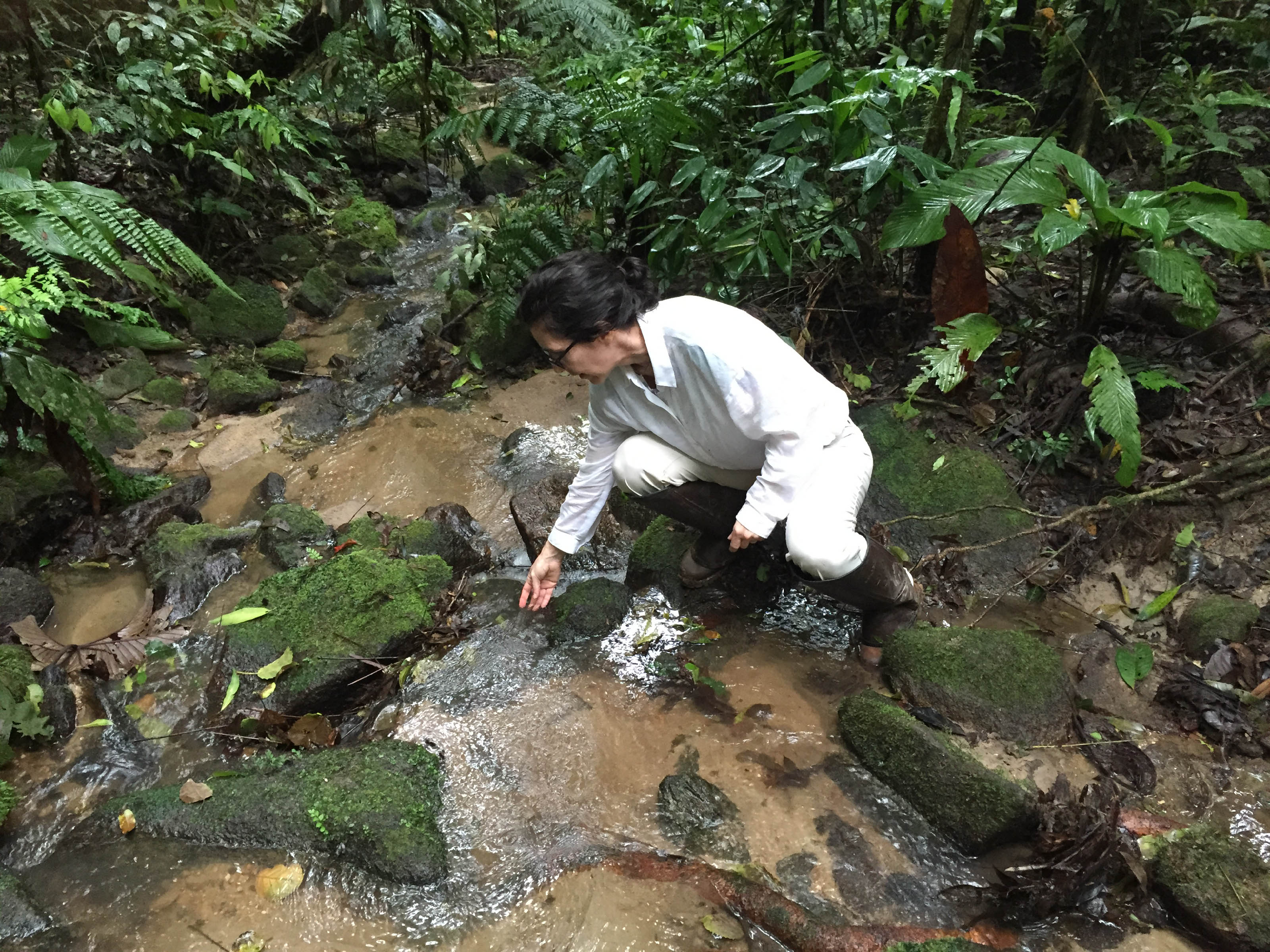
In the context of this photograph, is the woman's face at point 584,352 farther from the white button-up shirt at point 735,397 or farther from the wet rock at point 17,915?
the wet rock at point 17,915

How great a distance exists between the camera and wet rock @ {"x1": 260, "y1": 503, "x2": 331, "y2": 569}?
11.3ft

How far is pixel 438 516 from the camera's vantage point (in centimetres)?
369

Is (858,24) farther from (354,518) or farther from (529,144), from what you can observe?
(354,518)

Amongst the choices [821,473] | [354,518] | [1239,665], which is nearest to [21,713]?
[354,518]

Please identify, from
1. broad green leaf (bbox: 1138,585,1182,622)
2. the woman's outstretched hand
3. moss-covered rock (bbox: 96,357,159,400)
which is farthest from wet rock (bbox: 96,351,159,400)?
broad green leaf (bbox: 1138,585,1182,622)

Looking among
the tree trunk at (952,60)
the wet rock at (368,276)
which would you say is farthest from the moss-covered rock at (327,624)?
the wet rock at (368,276)

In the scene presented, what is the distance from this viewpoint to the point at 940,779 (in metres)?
2.19

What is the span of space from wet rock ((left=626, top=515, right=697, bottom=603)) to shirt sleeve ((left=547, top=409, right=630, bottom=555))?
1.95 feet

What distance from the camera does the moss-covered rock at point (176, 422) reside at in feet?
14.5

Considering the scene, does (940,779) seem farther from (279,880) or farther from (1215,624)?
(279,880)

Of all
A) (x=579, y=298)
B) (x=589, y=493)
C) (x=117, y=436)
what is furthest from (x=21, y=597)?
(x=579, y=298)

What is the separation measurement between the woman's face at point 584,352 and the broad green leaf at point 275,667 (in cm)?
159

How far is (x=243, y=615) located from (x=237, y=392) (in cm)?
224

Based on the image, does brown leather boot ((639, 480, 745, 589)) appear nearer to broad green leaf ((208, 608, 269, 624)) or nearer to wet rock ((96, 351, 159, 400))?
broad green leaf ((208, 608, 269, 624))
